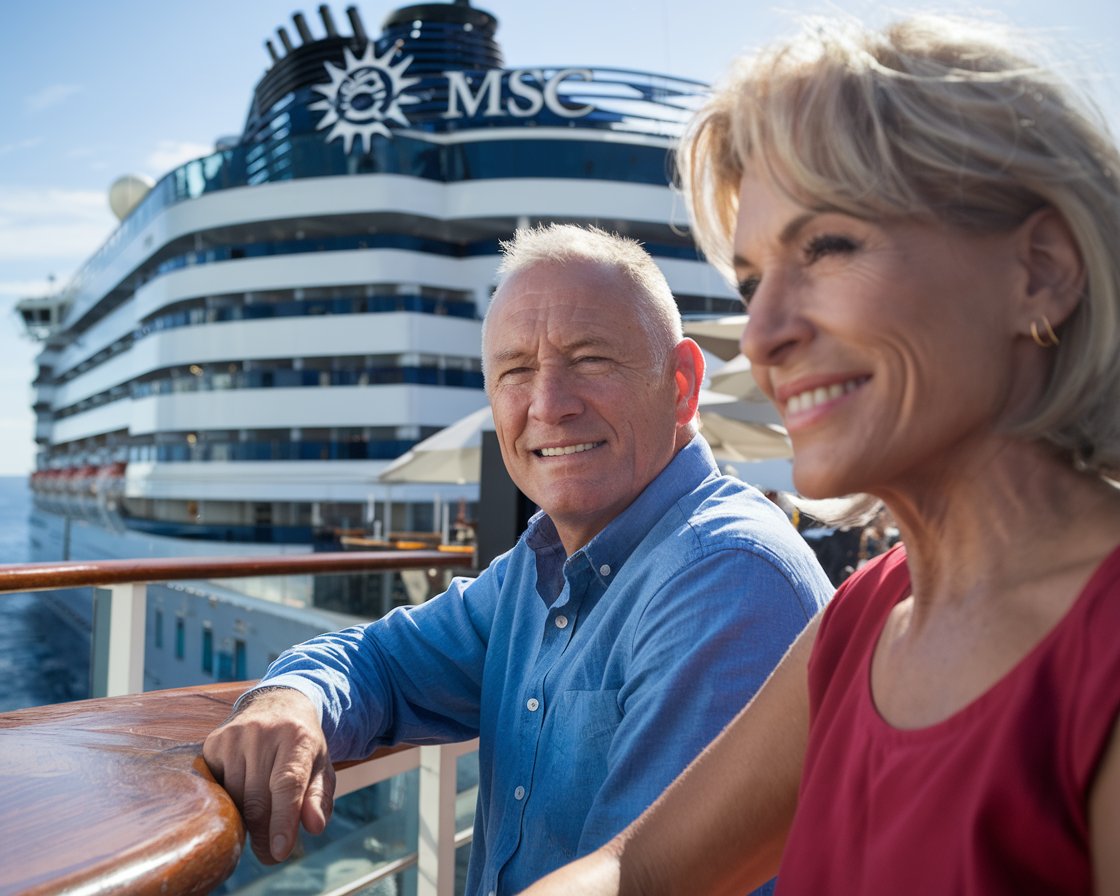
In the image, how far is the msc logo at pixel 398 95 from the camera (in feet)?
72.0

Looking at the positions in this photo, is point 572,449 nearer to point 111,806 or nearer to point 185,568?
point 111,806

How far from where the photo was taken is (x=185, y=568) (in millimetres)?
2680

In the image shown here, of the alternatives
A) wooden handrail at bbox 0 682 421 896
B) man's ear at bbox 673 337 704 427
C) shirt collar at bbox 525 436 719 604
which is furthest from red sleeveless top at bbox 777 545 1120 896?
man's ear at bbox 673 337 704 427

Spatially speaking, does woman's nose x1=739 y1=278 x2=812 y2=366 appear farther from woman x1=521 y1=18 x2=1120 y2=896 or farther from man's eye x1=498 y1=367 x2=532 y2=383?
man's eye x1=498 y1=367 x2=532 y2=383

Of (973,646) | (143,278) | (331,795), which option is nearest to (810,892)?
(973,646)

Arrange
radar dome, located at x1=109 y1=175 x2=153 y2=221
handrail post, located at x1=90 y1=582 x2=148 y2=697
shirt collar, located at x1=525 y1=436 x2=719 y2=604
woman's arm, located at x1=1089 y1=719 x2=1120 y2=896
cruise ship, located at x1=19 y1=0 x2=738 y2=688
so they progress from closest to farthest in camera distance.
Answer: woman's arm, located at x1=1089 y1=719 x2=1120 y2=896 → shirt collar, located at x1=525 y1=436 x2=719 y2=604 → handrail post, located at x1=90 y1=582 x2=148 y2=697 → cruise ship, located at x1=19 y1=0 x2=738 y2=688 → radar dome, located at x1=109 y1=175 x2=153 y2=221

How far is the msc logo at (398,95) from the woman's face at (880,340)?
2243 centimetres

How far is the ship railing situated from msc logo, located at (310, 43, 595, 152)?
2135 cm

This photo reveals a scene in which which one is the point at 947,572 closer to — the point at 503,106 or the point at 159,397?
the point at 503,106

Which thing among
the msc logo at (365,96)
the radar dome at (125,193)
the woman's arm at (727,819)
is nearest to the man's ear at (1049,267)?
the woman's arm at (727,819)

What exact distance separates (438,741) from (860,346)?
1.26 meters

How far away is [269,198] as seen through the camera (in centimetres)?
2203

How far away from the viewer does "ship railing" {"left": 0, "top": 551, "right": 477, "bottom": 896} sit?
831 millimetres

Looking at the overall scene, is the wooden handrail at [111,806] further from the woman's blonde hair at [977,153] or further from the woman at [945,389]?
the woman's blonde hair at [977,153]
